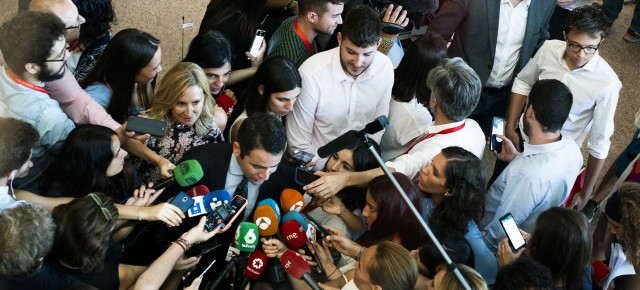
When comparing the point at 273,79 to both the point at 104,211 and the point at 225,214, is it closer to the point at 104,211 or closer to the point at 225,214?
the point at 225,214

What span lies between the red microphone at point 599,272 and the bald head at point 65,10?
9.63 ft

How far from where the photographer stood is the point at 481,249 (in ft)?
8.76

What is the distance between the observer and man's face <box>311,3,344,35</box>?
11.0 feet

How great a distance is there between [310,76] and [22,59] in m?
1.40

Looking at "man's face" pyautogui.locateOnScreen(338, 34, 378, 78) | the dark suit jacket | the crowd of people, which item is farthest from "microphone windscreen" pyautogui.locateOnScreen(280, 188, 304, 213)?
the dark suit jacket

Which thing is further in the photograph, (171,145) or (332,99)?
(332,99)

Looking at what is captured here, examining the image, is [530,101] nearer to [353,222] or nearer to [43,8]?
[353,222]

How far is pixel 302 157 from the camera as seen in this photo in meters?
3.00

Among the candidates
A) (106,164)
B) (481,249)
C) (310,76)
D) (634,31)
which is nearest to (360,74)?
(310,76)

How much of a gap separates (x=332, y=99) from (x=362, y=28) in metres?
0.44

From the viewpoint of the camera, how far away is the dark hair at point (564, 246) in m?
2.39

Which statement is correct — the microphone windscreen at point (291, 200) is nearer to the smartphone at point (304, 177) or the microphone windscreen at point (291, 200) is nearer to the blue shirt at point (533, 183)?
the smartphone at point (304, 177)

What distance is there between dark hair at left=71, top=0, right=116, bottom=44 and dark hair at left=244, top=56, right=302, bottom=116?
41.3 inches

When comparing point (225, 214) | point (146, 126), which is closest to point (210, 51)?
point (146, 126)
